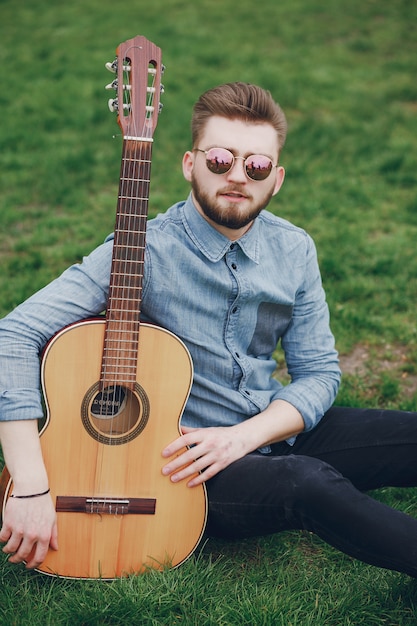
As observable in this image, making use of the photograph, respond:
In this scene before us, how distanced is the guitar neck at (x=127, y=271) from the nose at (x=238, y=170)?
0.34m

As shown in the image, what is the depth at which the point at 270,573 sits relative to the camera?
3.14 m

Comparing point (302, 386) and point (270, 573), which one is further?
point (302, 386)

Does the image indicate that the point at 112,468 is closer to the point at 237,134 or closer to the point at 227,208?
the point at 227,208

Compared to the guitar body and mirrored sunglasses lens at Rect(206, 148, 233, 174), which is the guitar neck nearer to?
the guitar body

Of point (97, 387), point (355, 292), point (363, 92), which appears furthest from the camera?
point (363, 92)

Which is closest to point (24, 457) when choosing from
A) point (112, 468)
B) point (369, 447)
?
point (112, 468)

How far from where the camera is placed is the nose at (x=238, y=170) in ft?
Answer: 10.1

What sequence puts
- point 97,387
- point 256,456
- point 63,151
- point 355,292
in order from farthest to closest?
point 63,151
point 355,292
point 256,456
point 97,387

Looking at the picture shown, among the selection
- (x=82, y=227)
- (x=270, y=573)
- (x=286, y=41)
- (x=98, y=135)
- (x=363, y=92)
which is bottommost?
(x=270, y=573)

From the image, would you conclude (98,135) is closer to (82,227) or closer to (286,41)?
(82,227)

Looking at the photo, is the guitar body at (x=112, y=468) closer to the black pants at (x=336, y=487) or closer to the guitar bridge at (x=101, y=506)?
the guitar bridge at (x=101, y=506)

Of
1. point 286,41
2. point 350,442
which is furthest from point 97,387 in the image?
point 286,41

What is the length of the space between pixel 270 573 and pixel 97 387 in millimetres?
1085

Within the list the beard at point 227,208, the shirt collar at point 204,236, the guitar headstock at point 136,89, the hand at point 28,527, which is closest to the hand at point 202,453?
the hand at point 28,527
